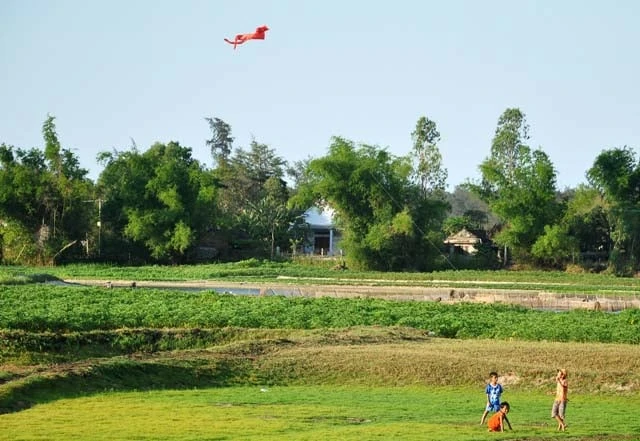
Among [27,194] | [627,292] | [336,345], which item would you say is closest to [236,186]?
[27,194]

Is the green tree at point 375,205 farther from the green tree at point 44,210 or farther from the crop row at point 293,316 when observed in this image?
the crop row at point 293,316

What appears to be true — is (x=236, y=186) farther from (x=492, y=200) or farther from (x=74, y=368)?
(x=74, y=368)

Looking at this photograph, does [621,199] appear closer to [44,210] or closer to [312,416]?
[44,210]

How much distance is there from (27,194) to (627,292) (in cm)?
5244

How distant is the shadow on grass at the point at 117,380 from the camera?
2759cm

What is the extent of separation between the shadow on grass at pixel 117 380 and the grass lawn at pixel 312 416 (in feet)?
2.17

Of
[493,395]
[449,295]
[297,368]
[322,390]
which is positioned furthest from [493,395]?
[449,295]

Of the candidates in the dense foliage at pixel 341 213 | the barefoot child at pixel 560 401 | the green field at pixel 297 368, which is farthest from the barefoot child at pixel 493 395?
the dense foliage at pixel 341 213

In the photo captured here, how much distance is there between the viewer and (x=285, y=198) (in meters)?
115

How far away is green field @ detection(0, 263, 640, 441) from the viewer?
2427cm

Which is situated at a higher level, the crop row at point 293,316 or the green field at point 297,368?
the crop row at point 293,316

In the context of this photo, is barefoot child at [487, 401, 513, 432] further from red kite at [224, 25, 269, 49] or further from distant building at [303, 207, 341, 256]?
distant building at [303, 207, 341, 256]

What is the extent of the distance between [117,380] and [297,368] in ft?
19.1

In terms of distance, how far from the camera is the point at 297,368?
1324 inches
